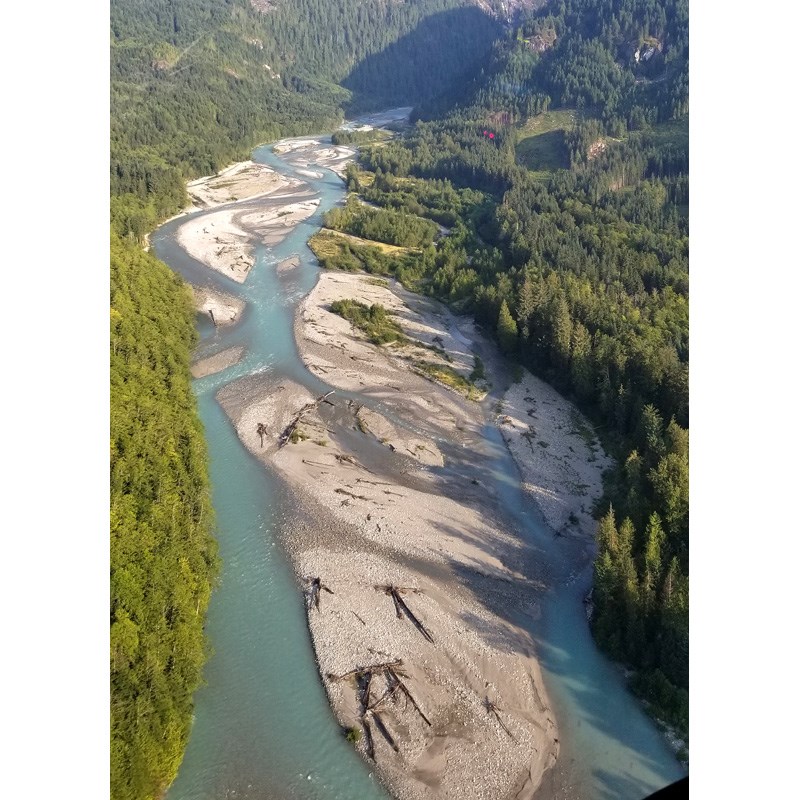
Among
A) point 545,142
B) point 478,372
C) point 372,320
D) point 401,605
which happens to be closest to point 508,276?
point 372,320

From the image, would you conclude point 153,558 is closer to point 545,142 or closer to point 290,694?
point 290,694

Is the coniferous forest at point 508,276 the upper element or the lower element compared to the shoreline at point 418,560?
upper

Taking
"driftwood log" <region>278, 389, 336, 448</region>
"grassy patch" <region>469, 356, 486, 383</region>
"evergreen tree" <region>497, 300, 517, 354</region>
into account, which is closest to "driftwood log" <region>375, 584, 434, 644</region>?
"driftwood log" <region>278, 389, 336, 448</region>

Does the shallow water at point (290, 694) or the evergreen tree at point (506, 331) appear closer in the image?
the shallow water at point (290, 694)

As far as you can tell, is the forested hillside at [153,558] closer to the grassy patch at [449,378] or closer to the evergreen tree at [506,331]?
the grassy patch at [449,378]

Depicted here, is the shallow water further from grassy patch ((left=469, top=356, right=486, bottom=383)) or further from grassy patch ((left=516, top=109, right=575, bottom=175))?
grassy patch ((left=516, top=109, right=575, bottom=175))

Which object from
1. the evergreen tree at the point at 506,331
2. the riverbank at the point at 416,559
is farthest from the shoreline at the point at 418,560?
the evergreen tree at the point at 506,331
